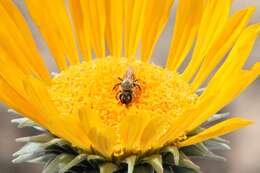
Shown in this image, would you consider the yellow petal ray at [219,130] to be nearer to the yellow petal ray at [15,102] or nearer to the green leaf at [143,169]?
the green leaf at [143,169]

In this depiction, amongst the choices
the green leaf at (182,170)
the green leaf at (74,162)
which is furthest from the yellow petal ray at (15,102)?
the green leaf at (182,170)

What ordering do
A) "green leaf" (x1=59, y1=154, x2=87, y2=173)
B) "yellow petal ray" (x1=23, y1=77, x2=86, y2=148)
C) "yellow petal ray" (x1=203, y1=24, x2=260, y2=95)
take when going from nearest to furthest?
"yellow petal ray" (x1=23, y1=77, x2=86, y2=148)
"green leaf" (x1=59, y1=154, x2=87, y2=173)
"yellow petal ray" (x1=203, y1=24, x2=260, y2=95)

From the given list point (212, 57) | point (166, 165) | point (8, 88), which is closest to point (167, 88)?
point (212, 57)

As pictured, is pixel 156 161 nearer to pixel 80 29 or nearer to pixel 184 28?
pixel 184 28

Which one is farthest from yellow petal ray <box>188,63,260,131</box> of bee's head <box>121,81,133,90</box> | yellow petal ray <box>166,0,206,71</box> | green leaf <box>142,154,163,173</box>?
yellow petal ray <box>166,0,206,71</box>

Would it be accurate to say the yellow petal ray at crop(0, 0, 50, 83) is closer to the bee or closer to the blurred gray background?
the bee

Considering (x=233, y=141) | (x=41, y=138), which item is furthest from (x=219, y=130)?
(x=233, y=141)
